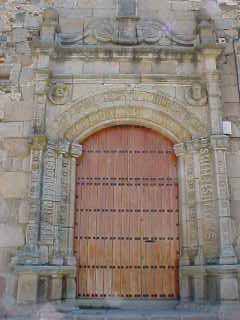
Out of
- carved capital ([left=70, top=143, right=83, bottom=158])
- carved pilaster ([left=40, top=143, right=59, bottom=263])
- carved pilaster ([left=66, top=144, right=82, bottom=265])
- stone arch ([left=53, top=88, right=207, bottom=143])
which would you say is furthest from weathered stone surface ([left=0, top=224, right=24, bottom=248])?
stone arch ([left=53, top=88, right=207, bottom=143])

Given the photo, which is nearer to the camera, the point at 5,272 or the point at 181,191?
the point at 5,272

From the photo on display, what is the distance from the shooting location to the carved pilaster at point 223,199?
218 inches

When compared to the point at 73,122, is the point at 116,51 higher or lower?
higher

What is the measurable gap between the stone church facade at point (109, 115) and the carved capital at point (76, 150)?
0.07ft

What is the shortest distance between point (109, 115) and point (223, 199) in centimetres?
215

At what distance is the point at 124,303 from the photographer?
586 centimetres

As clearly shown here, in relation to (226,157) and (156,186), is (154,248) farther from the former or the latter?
(226,157)

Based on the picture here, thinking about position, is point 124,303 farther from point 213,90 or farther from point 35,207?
point 213,90

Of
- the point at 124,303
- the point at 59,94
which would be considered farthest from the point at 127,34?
the point at 124,303

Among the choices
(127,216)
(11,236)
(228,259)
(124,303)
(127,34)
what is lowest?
(124,303)

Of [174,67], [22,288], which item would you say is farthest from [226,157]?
[22,288]

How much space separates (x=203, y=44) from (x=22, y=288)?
14.7ft

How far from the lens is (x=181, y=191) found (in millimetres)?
6234

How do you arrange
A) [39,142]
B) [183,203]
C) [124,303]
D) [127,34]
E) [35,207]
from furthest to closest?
[127,34]
[183,203]
[39,142]
[124,303]
[35,207]
